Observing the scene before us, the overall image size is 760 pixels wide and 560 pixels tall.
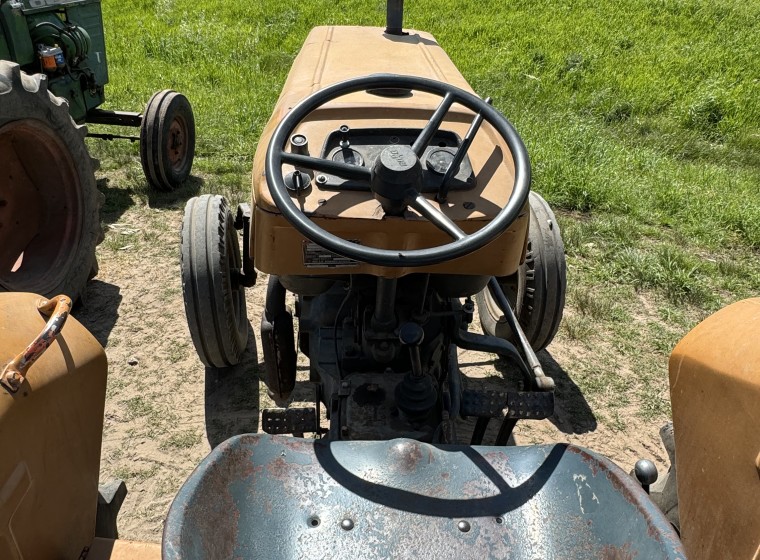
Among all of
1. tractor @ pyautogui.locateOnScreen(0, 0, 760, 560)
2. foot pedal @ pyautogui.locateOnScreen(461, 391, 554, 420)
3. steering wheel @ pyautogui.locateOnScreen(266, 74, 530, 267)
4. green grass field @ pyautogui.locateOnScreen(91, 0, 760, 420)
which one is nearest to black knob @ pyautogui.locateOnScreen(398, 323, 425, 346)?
tractor @ pyautogui.locateOnScreen(0, 0, 760, 560)

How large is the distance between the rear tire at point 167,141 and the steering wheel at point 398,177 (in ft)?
9.21

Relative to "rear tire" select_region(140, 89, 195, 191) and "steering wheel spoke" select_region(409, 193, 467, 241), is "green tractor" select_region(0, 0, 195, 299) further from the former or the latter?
"steering wheel spoke" select_region(409, 193, 467, 241)

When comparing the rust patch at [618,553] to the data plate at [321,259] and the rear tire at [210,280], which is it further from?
the rear tire at [210,280]

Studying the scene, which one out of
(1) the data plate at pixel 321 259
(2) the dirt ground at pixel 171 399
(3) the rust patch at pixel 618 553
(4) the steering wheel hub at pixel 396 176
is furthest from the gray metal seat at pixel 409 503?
(2) the dirt ground at pixel 171 399

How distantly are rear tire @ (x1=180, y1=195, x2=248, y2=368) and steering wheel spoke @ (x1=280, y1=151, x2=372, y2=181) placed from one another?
96 centimetres

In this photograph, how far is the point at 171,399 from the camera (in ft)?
9.52

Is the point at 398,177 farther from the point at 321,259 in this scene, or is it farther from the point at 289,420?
the point at 289,420

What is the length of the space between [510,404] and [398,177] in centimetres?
74

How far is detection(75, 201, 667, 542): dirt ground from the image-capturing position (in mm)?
2549

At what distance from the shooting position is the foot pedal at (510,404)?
187 centimetres

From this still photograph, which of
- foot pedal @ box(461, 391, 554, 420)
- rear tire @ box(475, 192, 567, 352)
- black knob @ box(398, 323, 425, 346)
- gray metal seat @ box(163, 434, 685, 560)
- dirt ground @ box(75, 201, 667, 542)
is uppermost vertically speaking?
black knob @ box(398, 323, 425, 346)

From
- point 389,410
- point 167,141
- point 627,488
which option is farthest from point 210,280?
point 167,141

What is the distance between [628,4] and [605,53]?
88.5 inches

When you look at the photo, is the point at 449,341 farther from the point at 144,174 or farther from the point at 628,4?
the point at 628,4
